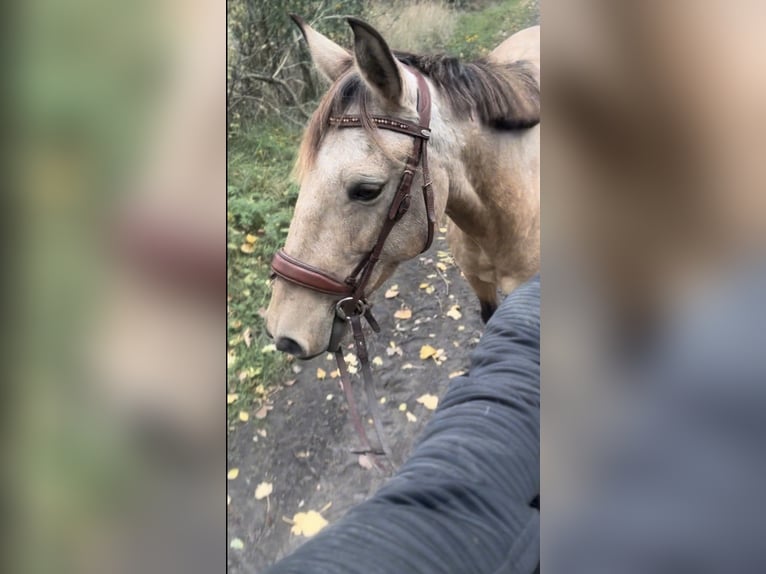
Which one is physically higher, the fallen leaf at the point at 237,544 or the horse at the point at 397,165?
the horse at the point at 397,165

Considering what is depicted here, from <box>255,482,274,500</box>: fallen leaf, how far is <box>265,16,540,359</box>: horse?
0.91 ft

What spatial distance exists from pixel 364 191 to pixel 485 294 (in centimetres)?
→ 33

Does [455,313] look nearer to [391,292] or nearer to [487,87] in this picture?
[391,292]

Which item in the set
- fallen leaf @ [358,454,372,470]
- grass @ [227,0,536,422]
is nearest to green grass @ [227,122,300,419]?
grass @ [227,0,536,422]

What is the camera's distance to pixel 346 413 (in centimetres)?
122

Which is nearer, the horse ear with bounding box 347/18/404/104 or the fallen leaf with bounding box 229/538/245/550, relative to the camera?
the horse ear with bounding box 347/18/404/104

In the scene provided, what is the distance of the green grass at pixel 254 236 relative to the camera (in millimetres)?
1193

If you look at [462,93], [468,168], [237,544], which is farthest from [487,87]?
[237,544]

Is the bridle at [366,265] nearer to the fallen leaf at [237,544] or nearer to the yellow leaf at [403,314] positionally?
the yellow leaf at [403,314]

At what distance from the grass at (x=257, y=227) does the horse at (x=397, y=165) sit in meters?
0.03

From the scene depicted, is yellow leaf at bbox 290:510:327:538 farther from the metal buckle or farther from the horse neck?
the horse neck

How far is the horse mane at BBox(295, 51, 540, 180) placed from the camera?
115 centimetres
